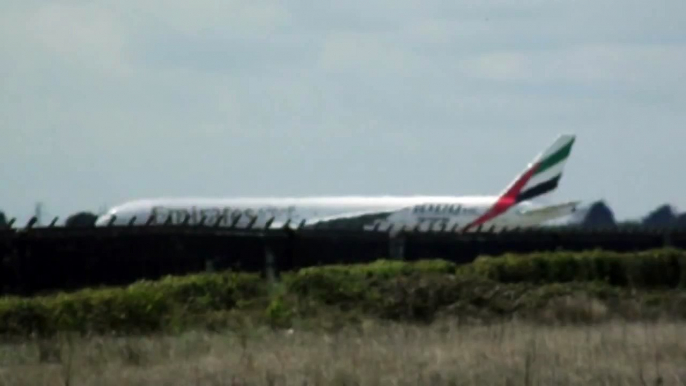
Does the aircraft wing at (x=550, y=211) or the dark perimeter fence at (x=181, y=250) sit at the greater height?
the aircraft wing at (x=550, y=211)

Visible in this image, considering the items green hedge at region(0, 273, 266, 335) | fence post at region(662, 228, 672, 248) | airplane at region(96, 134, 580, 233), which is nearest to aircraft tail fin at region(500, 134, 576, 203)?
airplane at region(96, 134, 580, 233)

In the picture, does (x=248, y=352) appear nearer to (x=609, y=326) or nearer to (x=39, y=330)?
(x=39, y=330)

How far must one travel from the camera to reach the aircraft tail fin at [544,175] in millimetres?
69375

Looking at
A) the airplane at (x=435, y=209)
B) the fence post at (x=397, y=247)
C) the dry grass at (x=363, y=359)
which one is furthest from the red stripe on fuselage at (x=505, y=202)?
the dry grass at (x=363, y=359)

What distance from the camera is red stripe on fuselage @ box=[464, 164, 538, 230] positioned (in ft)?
223

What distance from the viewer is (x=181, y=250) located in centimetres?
2605

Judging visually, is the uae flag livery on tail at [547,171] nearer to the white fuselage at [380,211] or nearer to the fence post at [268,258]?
the white fuselage at [380,211]

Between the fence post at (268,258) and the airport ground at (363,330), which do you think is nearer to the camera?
the airport ground at (363,330)

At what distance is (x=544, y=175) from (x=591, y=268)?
41.8m

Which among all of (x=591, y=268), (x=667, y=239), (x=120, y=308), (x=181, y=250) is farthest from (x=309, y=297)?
(x=667, y=239)

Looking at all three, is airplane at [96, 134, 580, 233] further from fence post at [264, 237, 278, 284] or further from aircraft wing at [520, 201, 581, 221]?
fence post at [264, 237, 278, 284]

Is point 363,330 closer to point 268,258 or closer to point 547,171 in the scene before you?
point 268,258

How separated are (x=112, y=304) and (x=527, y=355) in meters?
7.02

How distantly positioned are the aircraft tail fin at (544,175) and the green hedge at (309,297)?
135ft
